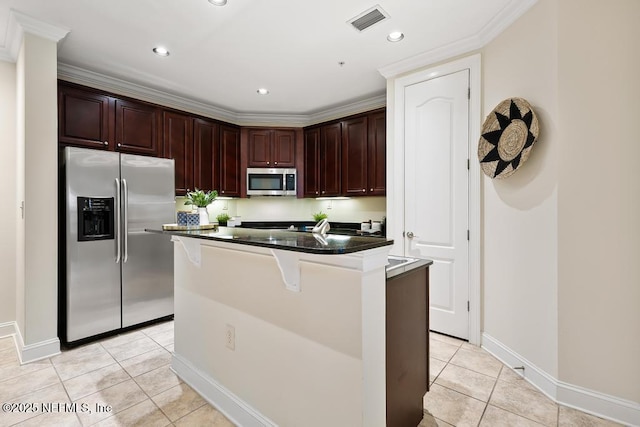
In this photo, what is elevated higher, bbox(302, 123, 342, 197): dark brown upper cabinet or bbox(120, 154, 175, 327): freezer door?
bbox(302, 123, 342, 197): dark brown upper cabinet

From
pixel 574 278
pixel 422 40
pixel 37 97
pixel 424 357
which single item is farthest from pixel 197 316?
pixel 422 40

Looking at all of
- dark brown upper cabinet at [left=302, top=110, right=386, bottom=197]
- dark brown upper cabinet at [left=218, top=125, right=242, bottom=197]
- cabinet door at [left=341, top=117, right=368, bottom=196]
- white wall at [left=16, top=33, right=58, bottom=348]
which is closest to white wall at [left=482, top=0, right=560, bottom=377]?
dark brown upper cabinet at [left=302, top=110, right=386, bottom=197]

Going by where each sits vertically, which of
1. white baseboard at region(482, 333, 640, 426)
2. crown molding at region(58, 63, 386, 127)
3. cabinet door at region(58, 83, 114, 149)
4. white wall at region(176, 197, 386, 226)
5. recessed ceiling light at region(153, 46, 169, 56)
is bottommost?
white baseboard at region(482, 333, 640, 426)

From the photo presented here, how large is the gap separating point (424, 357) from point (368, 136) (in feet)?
9.45

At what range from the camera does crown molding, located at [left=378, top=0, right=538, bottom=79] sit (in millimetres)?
2230

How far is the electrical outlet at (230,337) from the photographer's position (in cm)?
178

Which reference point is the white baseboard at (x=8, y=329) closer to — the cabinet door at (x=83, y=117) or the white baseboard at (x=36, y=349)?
the white baseboard at (x=36, y=349)

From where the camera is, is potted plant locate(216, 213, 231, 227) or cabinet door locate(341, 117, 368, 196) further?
potted plant locate(216, 213, 231, 227)

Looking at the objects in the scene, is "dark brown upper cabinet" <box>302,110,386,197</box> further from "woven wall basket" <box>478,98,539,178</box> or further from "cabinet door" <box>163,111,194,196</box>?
"cabinet door" <box>163,111,194,196</box>

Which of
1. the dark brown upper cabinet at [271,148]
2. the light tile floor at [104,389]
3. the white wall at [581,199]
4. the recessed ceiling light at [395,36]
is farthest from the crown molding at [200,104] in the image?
the light tile floor at [104,389]

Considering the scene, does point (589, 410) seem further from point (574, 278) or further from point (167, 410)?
point (167, 410)

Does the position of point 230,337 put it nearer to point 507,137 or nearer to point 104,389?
point 104,389

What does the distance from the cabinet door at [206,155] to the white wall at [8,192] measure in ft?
5.57

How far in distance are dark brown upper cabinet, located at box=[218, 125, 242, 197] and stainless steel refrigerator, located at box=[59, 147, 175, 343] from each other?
1081 millimetres
